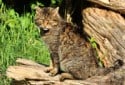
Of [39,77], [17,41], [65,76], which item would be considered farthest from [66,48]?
[17,41]

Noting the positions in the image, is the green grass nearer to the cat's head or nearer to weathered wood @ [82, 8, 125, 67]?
weathered wood @ [82, 8, 125, 67]

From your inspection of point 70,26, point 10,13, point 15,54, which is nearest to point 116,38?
point 70,26

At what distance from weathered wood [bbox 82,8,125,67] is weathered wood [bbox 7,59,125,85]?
88 centimetres

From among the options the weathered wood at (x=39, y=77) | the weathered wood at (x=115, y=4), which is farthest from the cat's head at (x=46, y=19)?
the weathered wood at (x=115, y=4)

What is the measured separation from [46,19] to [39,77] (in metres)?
0.81

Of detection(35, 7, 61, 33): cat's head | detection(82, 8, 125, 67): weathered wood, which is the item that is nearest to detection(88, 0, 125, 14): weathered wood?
detection(82, 8, 125, 67): weathered wood

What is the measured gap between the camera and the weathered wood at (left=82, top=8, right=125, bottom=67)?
25.3 feet

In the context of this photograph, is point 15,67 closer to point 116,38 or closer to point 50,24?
point 50,24

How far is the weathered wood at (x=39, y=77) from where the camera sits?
263 inches

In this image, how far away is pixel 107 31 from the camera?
8.01m

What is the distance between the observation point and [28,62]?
7492 mm

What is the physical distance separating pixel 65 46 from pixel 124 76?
0.88m

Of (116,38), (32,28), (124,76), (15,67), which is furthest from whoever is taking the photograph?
(32,28)

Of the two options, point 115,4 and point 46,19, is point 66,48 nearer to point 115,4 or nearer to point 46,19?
point 46,19
